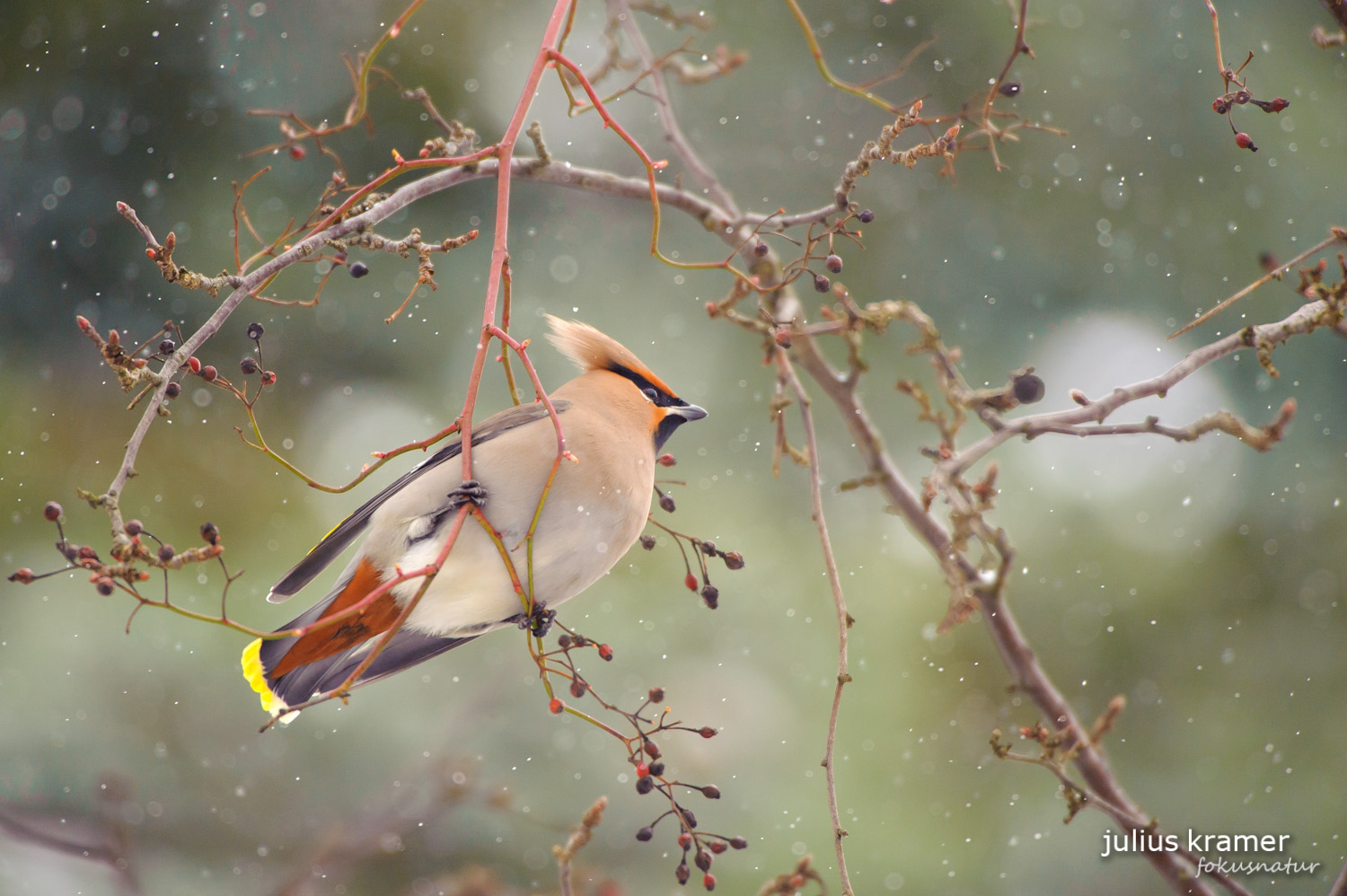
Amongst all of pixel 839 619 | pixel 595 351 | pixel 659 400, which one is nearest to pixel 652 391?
pixel 659 400

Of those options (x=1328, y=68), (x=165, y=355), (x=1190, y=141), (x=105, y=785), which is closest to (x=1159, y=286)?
(x=1190, y=141)

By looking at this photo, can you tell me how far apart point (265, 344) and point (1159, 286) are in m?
2.75

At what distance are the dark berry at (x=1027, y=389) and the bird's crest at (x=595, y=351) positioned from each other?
2.00 ft

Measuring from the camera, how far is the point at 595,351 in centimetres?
175

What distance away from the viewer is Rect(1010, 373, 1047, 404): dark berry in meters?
1.21

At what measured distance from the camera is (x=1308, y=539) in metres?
3.16

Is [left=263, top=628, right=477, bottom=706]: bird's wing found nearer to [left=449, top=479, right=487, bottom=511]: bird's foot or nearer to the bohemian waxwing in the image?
the bohemian waxwing

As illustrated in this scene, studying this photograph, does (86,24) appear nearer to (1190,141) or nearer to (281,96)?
(281,96)

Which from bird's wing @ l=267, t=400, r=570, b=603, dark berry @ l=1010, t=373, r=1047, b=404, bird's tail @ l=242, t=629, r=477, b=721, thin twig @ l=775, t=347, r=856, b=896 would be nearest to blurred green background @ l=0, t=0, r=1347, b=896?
bird's tail @ l=242, t=629, r=477, b=721

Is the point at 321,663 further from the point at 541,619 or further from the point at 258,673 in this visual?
the point at 541,619

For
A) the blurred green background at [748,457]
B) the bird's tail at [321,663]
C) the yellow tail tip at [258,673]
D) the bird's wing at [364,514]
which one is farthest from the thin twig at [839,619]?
the blurred green background at [748,457]

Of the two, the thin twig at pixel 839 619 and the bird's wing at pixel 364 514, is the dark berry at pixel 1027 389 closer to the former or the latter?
the thin twig at pixel 839 619

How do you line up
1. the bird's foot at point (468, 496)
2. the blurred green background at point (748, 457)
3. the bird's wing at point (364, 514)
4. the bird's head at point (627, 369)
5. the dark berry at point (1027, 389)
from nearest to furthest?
1. the bird's foot at point (468, 496)
2. the dark berry at point (1027, 389)
3. the bird's wing at point (364, 514)
4. the bird's head at point (627, 369)
5. the blurred green background at point (748, 457)

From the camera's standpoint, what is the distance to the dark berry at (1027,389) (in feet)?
3.97
